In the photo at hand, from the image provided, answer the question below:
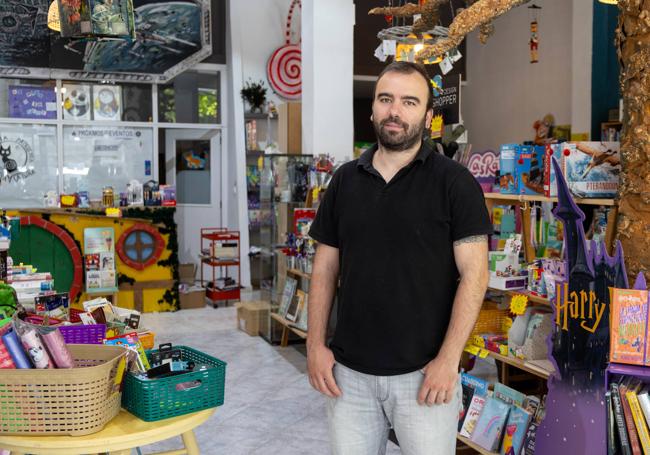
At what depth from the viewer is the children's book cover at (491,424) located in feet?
11.8

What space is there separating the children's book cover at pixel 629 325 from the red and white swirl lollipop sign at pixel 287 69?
770cm

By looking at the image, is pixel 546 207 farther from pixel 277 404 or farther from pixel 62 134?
pixel 62 134

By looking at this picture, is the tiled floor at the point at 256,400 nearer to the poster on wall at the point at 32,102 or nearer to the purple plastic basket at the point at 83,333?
the purple plastic basket at the point at 83,333

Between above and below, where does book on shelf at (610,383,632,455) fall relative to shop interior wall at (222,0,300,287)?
below

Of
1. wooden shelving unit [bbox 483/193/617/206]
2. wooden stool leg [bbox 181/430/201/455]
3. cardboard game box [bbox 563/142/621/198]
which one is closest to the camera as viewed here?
wooden stool leg [bbox 181/430/201/455]

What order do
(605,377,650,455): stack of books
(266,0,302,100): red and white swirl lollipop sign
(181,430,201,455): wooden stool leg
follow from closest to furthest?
(181,430,201,455): wooden stool leg
(605,377,650,455): stack of books
(266,0,302,100): red and white swirl lollipop sign

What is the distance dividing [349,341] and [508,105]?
9.23m

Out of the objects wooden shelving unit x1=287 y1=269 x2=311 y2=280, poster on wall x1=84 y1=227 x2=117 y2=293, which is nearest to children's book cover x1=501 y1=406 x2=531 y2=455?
wooden shelving unit x1=287 y1=269 x2=311 y2=280

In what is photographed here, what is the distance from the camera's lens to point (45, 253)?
25.4 ft

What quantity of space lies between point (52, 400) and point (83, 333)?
2.06 feet

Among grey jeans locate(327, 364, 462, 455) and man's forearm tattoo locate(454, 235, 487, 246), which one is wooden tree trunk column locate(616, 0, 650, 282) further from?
grey jeans locate(327, 364, 462, 455)

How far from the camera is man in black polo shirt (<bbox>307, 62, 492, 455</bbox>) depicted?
2.14 m

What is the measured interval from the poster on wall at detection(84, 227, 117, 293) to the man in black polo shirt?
6011 mm

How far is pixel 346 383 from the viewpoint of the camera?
2227 millimetres
